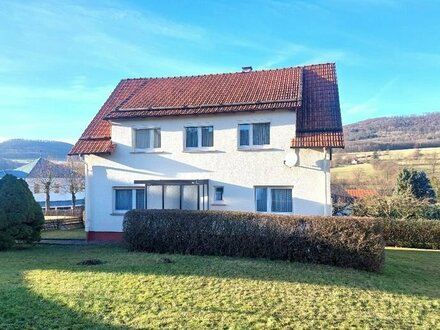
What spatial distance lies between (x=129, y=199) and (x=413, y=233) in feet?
53.6

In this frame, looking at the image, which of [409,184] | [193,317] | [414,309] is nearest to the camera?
[193,317]

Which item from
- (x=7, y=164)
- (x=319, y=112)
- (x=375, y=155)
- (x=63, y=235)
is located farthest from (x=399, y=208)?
(x=7, y=164)

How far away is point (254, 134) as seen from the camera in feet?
65.0

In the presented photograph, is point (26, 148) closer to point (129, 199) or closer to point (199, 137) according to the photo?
point (129, 199)

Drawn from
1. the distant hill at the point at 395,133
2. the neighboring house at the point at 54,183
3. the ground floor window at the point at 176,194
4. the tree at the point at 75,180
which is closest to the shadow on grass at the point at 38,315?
the ground floor window at the point at 176,194

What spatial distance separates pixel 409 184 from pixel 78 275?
29.8 metres

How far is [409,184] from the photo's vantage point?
33625 mm

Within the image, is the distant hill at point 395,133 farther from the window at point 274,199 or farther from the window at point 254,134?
the window at point 274,199

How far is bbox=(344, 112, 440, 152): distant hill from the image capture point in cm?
5441

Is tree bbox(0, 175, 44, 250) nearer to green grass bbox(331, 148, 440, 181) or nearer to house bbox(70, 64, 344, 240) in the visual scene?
house bbox(70, 64, 344, 240)

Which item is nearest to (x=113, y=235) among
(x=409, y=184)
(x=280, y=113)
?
(x=280, y=113)

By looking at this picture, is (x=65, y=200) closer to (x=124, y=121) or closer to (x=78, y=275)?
(x=124, y=121)

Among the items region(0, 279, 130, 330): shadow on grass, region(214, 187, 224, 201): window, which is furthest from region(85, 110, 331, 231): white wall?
region(0, 279, 130, 330): shadow on grass

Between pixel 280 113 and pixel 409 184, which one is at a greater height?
pixel 280 113
